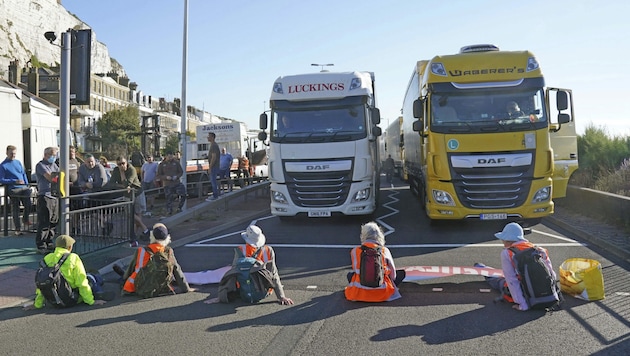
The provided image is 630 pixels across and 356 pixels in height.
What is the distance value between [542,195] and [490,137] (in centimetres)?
157

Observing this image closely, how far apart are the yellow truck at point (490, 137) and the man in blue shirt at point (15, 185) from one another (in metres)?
8.54

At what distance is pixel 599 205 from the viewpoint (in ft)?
41.1

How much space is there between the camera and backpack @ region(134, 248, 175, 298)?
21.4 ft

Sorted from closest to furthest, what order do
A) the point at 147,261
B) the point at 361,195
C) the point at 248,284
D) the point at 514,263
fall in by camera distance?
the point at 514,263 → the point at 248,284 → the point at 147,261 → the point at 361,195

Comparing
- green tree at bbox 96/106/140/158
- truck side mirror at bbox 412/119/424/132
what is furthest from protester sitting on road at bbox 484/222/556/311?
green tree at bbox 96/106/140/158

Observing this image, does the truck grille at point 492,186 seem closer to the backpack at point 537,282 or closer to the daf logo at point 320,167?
the daf logo at point 320,167

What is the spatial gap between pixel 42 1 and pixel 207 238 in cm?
11729

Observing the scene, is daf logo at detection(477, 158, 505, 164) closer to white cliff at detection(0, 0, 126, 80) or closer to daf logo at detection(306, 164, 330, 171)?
daf logo at detection(306, 164, 330, 171)

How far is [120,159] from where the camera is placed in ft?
38.5

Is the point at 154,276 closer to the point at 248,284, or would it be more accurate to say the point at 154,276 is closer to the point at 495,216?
the point at 248,284

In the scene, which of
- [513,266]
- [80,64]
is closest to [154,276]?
[80,64]

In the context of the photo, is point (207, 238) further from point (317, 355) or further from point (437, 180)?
point (317, 355)

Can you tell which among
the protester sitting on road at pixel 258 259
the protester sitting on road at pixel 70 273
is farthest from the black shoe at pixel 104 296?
the protester sitting on road at pixel 258 259

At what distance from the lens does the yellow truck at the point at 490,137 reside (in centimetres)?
1016
